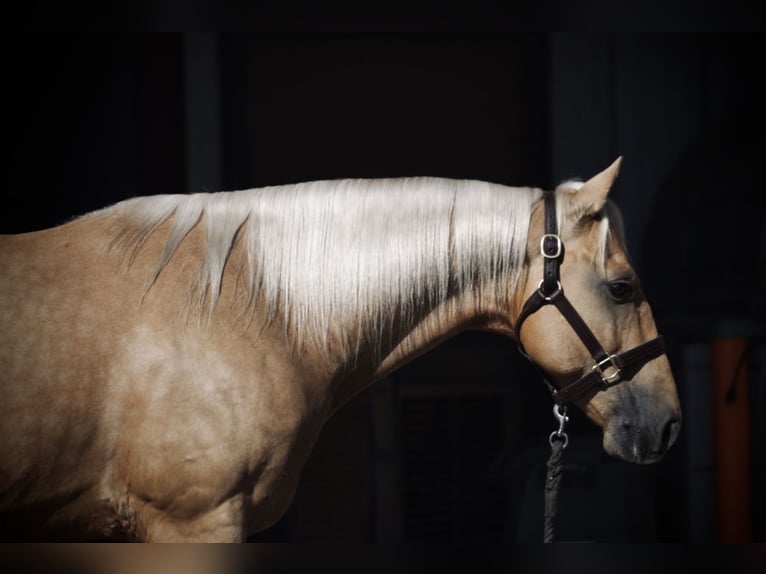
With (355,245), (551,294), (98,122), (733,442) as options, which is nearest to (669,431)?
(551,294)

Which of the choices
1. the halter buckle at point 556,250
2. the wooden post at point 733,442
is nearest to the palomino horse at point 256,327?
the halter buckle at point 556,250

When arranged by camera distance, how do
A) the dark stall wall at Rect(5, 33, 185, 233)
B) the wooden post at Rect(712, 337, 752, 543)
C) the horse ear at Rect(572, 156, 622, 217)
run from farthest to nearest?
the dark stall wall at Rect(5, 33, 185, 233), the wooden post at Rect(712, 337, 752, 543), the horse ear at Rect(572, 156, 622, 217)

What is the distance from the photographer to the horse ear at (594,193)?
8.48ft

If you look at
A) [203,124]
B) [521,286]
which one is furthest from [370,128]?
[521,286]

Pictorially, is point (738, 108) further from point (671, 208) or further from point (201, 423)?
point (201, 423)

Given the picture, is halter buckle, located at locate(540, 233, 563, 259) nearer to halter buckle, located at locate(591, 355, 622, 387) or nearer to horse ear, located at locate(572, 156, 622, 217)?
horse ear, located at locate(572, 156, 622, 217)

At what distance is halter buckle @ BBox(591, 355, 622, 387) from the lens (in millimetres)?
2646

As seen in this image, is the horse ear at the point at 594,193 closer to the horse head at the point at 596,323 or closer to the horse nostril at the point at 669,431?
the horse head at the point at 596,323

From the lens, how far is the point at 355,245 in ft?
8.75

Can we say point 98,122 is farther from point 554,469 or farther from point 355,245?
point 554,469

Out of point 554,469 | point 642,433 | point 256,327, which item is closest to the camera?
point 256,327

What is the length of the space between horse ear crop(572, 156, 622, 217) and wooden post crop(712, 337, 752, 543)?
1855mm

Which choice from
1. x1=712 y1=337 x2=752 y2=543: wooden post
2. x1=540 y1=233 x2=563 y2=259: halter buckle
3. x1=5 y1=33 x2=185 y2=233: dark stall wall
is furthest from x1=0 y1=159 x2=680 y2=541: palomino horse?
x1=5 y1=33 x2=185 y2=233: dark stall wall

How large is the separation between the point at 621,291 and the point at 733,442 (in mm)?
1836
